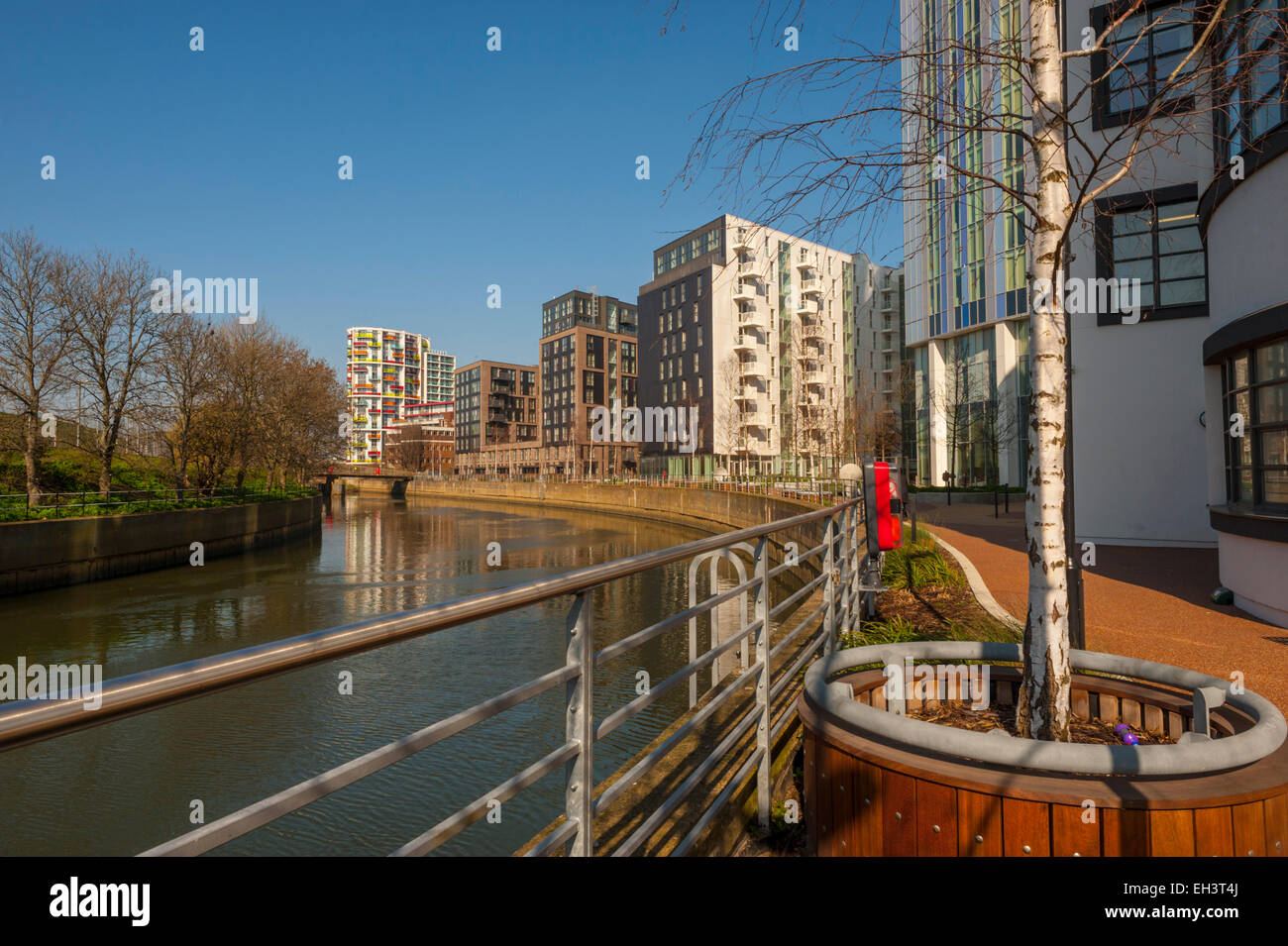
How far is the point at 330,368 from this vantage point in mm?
55125

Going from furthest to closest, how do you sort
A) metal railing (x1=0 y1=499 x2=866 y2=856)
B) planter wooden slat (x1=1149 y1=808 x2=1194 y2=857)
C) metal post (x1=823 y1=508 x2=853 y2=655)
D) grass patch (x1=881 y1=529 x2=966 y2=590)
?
1. grass patch (x1=881 y1=529 x2=966 y2=590)
2. metal post (x1=823 y1=508 x2=853 y2=655)
3. planter wooden slat (x1=1149 y1=808 x2=1194 y2=857)
4. metal railing (x1=0 y1=499 x2=866 y2=856)

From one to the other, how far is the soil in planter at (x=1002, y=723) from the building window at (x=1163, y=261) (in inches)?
512

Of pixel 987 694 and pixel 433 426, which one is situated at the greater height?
pixel 433 426

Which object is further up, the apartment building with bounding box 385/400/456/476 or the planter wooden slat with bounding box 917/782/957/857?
the apartment building with bounding box 385/400/456/476

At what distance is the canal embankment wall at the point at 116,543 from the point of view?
2136 cm

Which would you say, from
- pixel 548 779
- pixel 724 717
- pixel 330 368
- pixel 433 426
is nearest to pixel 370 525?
pixel 330 368

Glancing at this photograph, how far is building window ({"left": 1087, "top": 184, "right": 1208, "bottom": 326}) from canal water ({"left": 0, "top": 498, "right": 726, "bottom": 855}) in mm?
11066

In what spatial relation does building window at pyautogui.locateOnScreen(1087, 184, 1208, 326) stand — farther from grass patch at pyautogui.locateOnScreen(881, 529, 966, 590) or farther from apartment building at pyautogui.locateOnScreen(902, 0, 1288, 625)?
grass patch at pyautogui.locateOnScreen(881, 529, 966, 590)

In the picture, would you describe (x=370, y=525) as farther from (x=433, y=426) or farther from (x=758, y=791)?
(x=433, y=426)

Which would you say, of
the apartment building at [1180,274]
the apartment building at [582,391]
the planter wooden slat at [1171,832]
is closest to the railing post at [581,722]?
the planter wooden slat at [1171,832]

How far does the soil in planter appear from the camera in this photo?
3.15m

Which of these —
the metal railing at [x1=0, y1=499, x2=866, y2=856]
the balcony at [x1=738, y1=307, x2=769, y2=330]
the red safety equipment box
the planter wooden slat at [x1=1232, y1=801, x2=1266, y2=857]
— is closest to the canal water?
the metal railing at [x1=0, y1=499, x2=866, y2=856]

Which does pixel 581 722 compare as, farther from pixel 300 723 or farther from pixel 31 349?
pixel 31 349
